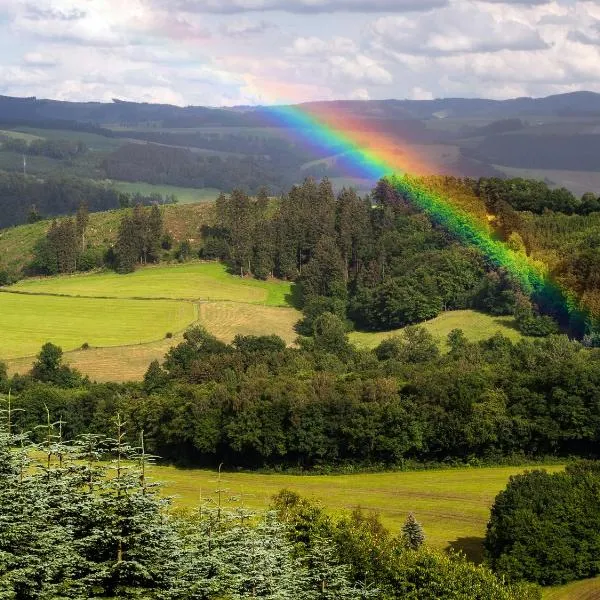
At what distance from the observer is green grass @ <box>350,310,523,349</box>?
12188 centimetres

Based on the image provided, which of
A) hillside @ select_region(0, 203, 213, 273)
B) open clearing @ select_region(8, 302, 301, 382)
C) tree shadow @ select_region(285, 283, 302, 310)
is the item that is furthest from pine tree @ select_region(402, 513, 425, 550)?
hillside @ select_region(0, 203, 213, 273)

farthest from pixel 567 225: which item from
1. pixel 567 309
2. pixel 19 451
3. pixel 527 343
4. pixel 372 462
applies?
pixel 19 451

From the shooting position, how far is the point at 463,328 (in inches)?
4968

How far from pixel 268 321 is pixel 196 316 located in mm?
9024

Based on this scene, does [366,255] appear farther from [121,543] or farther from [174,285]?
[121,543]

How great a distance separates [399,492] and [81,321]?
221 ft

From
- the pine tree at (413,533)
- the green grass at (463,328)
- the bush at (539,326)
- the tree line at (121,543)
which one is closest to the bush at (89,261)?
the green grass at (463,328)

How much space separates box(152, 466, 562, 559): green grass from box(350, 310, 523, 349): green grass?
44.4m

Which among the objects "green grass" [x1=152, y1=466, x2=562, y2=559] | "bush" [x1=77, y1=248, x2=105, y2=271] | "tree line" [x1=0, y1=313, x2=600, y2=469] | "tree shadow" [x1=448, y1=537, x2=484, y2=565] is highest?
→ "bush" [x1=77, y1=248, x2=105, y2=271]

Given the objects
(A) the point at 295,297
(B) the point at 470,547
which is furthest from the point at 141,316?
(B) the point at 470,547

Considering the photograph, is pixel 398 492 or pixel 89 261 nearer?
pixel 398 492

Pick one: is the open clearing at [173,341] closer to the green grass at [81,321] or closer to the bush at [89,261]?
the green grass at [81,321]

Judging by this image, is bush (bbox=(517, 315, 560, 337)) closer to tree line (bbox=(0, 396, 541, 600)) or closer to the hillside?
the hillside

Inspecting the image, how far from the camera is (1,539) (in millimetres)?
32125
